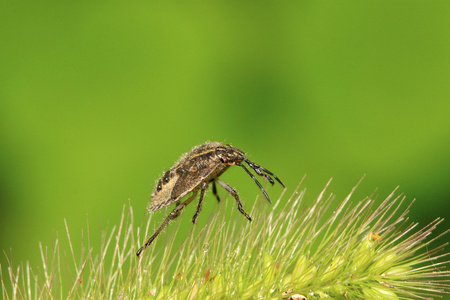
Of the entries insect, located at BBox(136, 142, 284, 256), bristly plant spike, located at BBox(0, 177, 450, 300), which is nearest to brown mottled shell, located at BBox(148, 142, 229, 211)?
insect, located at BBox(136, 142, 284, 256)

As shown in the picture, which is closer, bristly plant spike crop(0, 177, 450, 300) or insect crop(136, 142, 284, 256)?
bristly plant spike crop(0, 177, 450, 300)

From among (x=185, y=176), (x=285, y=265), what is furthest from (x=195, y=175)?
(x=285, y=265)

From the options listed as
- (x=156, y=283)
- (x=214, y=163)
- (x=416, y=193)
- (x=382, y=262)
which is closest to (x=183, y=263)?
(x=156, y=283)

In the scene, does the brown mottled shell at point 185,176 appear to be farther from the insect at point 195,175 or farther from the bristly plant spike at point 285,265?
the bristly plant spike at point 285,265

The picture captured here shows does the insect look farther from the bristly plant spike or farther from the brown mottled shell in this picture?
the bristly plant spike

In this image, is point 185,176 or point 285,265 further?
point 185,176

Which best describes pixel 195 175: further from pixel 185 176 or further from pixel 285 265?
pixel 285 265

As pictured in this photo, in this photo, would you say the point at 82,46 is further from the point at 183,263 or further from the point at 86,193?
the point at 183,263
